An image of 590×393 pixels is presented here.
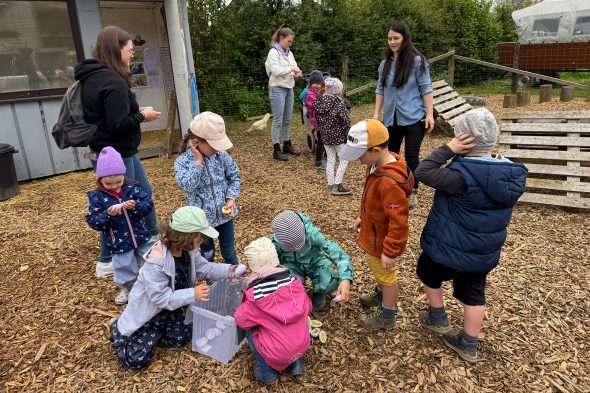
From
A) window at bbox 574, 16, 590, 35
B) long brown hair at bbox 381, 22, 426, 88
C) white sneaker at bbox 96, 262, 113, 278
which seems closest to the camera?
white sneaker at bbox 96, 262, 113, 278

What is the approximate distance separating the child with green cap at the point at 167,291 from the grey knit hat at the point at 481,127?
60.7 inches

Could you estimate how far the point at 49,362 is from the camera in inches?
112

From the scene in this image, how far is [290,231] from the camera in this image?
2.70m

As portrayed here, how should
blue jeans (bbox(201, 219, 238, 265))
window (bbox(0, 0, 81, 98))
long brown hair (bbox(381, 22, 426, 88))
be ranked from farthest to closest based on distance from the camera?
window (bbox(0, 0, 81, 98)) → long brown hair (bbox(381, 22, 426, 88)) → blue jeans (bbox(201, 219, 238, 265))

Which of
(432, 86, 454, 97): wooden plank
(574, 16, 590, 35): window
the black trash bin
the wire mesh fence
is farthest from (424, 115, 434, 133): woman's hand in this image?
(574, 16, 590, 35): window

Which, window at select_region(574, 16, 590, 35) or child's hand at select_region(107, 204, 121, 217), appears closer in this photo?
child's hand at select_region(107, 204, 121, 217)

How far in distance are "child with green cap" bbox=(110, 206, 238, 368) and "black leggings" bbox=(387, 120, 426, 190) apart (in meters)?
2.69

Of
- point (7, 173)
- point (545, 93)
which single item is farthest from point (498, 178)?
point (545, 93)

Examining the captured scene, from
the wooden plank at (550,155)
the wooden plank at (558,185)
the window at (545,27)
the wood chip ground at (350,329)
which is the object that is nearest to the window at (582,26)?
the window at (545,27)

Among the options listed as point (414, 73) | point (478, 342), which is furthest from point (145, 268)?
point (414, 73)

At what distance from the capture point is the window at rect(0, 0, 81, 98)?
6203mm

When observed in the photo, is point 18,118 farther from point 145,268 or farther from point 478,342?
point 478,342

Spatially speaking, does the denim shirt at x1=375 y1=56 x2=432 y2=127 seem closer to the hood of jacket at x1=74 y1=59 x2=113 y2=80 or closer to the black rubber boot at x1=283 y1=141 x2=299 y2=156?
the hood of jacket at x1=74 y1=59 x2=113 y2=80

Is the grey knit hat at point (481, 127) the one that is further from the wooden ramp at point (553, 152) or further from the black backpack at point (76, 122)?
the wooden ramp at point (553, 152)
